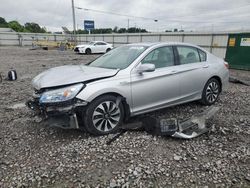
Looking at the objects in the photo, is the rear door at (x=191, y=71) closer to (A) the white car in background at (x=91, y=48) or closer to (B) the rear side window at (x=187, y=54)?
(B) the rear side window at (x=187, y=54)

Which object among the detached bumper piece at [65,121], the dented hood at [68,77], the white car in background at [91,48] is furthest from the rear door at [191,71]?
the white car in background at [91,48]

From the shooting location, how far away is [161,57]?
4055 millimetres

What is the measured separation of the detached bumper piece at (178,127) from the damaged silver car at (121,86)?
1.04 feet

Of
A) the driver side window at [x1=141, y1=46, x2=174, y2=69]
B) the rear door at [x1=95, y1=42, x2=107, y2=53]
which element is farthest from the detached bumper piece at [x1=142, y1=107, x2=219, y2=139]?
the rear door at [x1=95, y1=42, x2=107, y2=53]

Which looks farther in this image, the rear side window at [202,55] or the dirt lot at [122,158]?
the rear side window at [202,55]

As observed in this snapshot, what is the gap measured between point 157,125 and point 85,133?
3.95ft

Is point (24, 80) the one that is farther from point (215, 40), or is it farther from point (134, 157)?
point (215, 40)

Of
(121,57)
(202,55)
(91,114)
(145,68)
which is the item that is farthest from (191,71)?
(91,114)

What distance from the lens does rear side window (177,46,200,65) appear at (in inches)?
171

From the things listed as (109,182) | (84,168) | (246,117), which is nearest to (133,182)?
(109,182)

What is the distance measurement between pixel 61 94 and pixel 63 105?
0.54 ft

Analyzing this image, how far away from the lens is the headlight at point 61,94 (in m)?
3.02

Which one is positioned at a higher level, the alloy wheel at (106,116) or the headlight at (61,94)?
the headlight at (61,94)

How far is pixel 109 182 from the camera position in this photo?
238 cm
